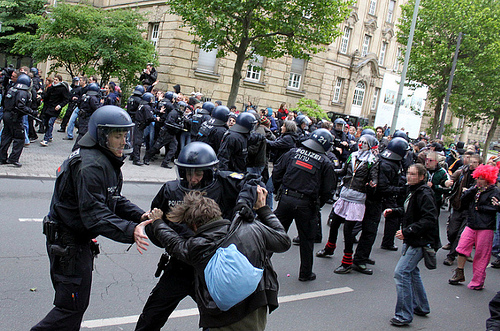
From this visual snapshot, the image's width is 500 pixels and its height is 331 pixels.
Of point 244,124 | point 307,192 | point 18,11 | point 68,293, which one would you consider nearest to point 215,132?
point 244,124

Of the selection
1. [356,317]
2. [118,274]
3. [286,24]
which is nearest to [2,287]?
[118,274]

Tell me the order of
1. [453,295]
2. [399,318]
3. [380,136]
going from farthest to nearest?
[380,136], [453,295], [399,318]

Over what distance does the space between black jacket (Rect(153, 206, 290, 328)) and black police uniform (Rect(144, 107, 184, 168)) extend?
31.4 feet

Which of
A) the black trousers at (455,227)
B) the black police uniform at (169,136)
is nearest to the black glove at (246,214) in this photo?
the black trousers at (455,227)

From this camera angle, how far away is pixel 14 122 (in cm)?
928

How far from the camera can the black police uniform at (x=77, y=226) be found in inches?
117

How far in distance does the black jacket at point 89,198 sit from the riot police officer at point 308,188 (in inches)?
117

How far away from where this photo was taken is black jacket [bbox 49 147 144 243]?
9.78 ft

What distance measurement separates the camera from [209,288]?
257 centimetres

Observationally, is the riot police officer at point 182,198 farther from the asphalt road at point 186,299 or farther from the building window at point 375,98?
the building window at point 375,98

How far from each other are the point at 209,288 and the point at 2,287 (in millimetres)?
2893

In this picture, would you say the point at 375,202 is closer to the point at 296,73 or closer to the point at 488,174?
the point at 488,174

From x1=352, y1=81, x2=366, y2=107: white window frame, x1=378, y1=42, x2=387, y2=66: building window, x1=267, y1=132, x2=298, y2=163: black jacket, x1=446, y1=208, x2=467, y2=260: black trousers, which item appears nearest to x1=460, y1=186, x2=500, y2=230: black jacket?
x1=446, y1=208, x2=467, y2=260: black trousers

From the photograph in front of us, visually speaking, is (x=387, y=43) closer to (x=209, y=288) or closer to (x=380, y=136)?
(x=380, y=136)
